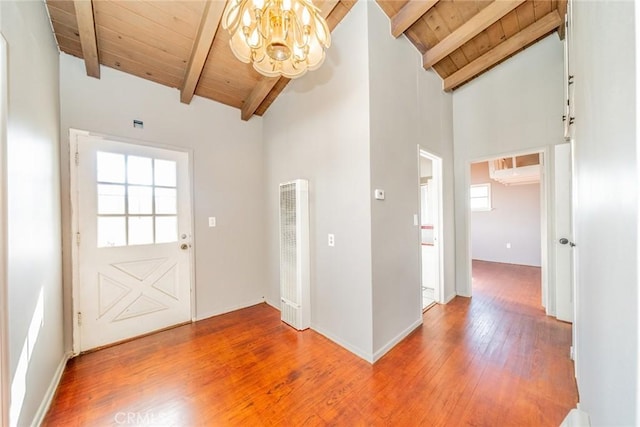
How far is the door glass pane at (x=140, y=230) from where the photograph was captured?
7.86 ft

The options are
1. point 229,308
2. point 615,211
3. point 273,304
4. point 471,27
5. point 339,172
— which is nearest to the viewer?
point 615,211

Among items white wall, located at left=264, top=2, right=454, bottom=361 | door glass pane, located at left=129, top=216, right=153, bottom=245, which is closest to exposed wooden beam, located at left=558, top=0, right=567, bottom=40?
white wall, located at left=264, top=2, right=454, bottom=361

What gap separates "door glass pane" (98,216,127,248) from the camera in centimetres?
224

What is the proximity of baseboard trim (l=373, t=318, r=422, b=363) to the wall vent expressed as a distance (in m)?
0.83

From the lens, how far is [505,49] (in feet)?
9.03

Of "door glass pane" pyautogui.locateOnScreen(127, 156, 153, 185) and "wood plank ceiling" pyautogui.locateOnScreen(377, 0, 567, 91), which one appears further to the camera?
"door glass pane" pyautogui.locateOnScreen(127, 156, 153, 185)

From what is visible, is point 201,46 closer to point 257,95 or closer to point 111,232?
point 257,95

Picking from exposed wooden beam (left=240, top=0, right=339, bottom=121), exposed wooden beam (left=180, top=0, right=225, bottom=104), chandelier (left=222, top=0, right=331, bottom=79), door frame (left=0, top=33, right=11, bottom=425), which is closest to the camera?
door frame (left=0, top=33, right=11, bottom=425)

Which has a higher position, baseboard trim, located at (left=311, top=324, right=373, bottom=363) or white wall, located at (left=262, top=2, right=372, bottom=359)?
white wall, located at (left=262, top=2, right=372, bottom=359)

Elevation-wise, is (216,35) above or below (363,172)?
above

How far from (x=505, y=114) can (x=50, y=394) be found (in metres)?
5.21

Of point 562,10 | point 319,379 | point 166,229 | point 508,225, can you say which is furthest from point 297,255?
point 508,225

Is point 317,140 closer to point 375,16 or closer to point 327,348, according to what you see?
point 375,16

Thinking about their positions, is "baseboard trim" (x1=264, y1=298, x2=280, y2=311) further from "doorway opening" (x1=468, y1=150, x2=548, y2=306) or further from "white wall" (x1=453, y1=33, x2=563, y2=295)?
"doorway opening" (x1=468, y1=150, x2=548, y2=306)
